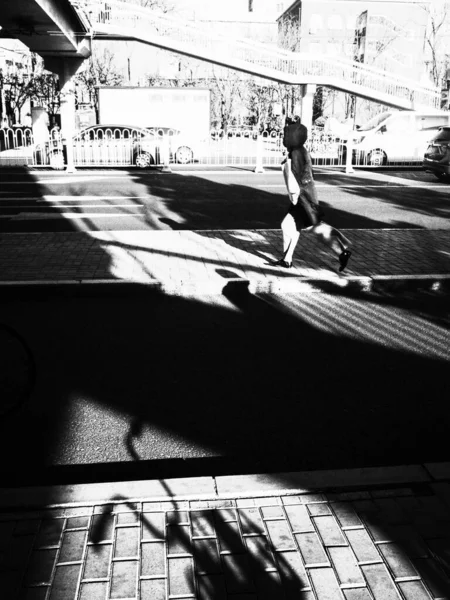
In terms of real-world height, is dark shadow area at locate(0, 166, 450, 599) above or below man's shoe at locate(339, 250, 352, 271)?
below

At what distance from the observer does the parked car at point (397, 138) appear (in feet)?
78.9

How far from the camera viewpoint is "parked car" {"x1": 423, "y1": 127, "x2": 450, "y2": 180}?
18.6 m

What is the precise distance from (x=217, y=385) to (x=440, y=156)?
52.7 ft

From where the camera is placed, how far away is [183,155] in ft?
80.2

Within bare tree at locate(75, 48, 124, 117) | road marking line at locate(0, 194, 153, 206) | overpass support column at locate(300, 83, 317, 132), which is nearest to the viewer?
road marking line at locate(0, 194, 153, 206)

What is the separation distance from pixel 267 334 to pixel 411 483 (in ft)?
9.30

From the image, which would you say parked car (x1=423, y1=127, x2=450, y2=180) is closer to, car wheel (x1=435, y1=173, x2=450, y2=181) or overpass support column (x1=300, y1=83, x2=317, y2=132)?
car wheel (x1=435, y1=173, x2=450, y2=181)

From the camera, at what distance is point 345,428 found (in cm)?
441

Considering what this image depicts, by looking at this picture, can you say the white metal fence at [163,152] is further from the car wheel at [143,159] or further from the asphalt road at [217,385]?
the asphalt road at [217,385]

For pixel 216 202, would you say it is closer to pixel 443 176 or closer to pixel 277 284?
pixel 277 284

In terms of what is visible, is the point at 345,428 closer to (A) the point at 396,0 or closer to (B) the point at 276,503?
(B) the point at 276,503

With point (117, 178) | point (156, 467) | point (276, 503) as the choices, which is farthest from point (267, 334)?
point (117, 178)

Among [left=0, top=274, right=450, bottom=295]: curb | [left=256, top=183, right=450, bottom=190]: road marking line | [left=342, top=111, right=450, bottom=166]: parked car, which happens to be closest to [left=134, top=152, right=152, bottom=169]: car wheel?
[left=256, top=183, right=450, bottom=190]: road marking line

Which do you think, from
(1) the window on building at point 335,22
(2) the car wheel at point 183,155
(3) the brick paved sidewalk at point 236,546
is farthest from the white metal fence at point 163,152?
(1) the window on building at point 335,22
